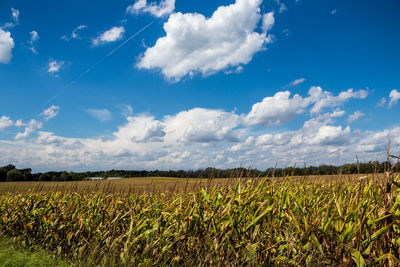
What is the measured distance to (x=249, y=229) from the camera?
420 cm

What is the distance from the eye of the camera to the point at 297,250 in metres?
3.89

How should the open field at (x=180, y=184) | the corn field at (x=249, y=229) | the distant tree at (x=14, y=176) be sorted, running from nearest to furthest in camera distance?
the corn field at (x=249, y=229), the open field at (x=180, y=184), the distant tree at (x=14, y=176)

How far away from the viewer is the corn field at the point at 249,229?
3.32 m

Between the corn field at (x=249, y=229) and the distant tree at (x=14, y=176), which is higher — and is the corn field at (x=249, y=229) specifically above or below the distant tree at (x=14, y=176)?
above

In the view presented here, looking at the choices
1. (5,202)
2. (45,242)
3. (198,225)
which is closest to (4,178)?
(5,202)

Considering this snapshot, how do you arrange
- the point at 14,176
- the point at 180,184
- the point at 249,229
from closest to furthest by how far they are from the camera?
the point at 249,229
the point at 180,184
the point at 14,176

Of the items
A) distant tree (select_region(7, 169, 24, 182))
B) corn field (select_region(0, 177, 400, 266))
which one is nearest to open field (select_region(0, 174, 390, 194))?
corn field (select_region(0, 177, 400, 266))

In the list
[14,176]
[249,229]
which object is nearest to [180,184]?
[249,229]

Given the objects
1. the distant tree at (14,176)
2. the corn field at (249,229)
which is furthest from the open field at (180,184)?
the distant tree at (14,176)

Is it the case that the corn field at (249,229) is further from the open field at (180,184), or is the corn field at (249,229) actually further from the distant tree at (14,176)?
the distant tree at (14,176)

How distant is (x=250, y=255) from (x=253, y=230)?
756 mm

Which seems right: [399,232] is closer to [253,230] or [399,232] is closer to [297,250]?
[297,250]

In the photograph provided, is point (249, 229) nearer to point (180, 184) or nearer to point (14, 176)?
point (180, 184)

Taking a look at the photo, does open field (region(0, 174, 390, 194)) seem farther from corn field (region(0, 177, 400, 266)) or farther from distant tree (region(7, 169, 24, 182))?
distant tree (region(7, 169, 24, 182))
